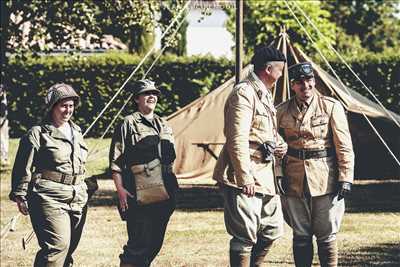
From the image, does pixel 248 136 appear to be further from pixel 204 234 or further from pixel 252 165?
pixel 204 234

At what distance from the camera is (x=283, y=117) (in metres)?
7.16

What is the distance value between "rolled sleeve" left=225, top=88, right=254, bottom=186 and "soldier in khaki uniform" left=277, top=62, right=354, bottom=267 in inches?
23.7

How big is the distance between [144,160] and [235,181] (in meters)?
0.87

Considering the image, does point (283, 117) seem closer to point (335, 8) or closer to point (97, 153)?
point (97, 153)

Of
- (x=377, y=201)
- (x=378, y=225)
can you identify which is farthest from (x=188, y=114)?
(x=378, y=225)

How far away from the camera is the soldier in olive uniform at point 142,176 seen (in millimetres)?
7004

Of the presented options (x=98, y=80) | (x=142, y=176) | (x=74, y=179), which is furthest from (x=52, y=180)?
(x=98, y=80)

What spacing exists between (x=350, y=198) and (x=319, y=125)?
645 cm

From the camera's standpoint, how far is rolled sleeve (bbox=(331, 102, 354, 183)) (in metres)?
6.89

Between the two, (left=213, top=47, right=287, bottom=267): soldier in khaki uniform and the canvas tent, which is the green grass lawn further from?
(left=213, top=47, right=287, bottom=267): soldier in khaki uniform

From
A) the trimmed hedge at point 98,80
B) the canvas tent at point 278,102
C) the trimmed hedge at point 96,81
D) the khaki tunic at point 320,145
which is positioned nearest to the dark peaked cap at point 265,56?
the khaki tunic at point 320,145

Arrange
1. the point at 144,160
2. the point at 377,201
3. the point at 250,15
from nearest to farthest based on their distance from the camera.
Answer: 1. the point at 144,160
2. the point at 377,201
3. the point at 250,15

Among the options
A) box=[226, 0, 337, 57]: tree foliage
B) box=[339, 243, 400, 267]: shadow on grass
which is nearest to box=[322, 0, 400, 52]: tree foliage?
box=[226, 0, 337, 57]: tree foliage

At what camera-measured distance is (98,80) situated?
24.5 meters
